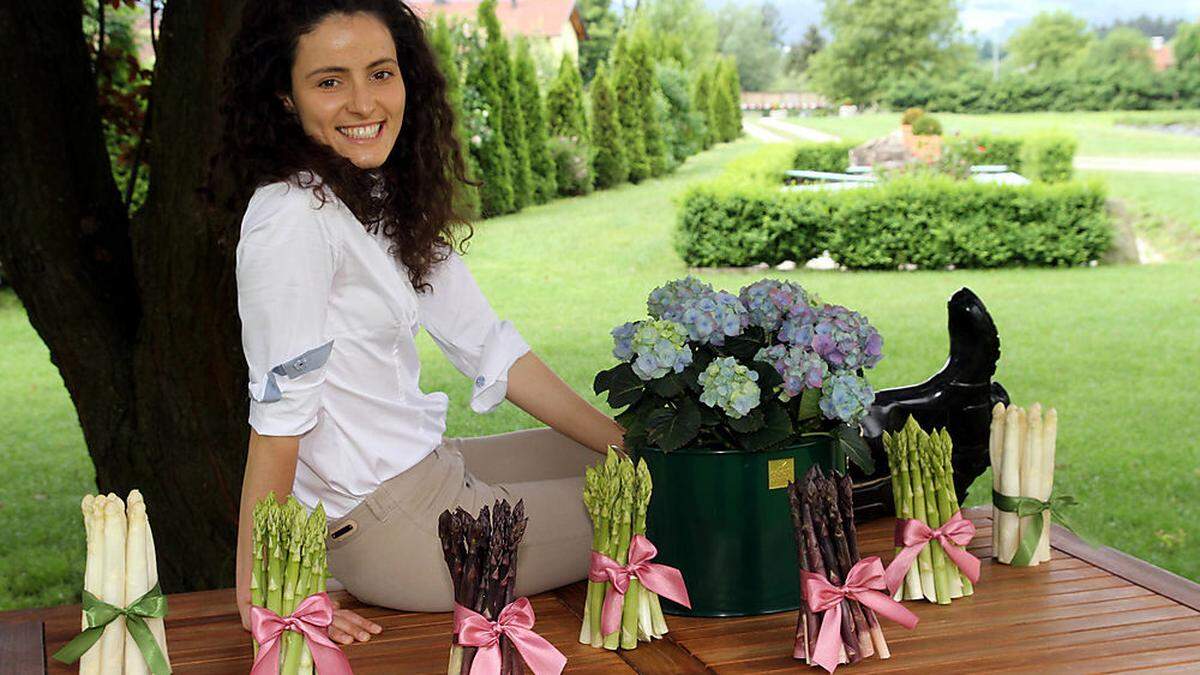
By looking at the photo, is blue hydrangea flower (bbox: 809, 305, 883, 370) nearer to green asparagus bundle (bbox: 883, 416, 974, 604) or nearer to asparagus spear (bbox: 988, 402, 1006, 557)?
green asparagus bundle (bbox: 883, 416, 974, 604)

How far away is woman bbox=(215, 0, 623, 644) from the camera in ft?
6.98

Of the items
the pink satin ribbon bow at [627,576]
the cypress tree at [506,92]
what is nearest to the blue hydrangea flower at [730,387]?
the pink satin ribbon bow at [627,576]

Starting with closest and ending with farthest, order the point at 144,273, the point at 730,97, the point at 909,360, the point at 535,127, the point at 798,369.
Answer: the point at 798,369 → the point at 144,273 → the point at 909,360 → the point at 535,127 → the point at 730,97

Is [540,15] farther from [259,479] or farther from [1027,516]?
[259,479]

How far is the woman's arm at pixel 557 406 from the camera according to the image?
2.53m

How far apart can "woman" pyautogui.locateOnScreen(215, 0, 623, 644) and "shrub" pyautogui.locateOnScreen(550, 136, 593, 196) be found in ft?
43.3

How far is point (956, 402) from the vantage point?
8.96 ft

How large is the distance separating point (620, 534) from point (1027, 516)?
84cm

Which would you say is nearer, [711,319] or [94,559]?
[94,559]

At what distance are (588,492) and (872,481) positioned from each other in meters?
0.86

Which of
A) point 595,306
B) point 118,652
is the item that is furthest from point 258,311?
point 595,306

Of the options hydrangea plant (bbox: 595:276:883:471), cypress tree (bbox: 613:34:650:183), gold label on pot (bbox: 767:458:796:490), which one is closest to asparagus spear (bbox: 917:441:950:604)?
hydrangea plant (bbox: 595:276:883:471)

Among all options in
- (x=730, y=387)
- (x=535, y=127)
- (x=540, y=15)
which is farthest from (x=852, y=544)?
(x=540, y=15)

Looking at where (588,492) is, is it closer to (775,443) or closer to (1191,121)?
(775,443)
